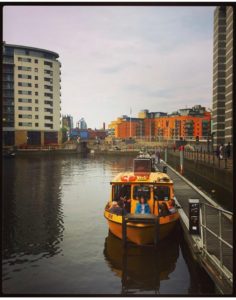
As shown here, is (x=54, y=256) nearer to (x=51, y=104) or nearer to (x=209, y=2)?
(x=209, y=2)

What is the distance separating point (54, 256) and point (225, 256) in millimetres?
8197

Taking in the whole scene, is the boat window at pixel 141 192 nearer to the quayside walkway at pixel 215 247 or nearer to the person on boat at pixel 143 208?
the person on boat at pixel 143 208

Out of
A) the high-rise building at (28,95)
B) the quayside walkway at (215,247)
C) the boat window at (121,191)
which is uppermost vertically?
the high-rise building at (28,95)

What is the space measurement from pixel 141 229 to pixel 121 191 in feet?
12.3

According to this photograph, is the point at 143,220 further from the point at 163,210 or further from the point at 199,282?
the point at 199,282

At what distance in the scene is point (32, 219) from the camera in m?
22.3

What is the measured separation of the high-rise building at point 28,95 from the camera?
341 feet

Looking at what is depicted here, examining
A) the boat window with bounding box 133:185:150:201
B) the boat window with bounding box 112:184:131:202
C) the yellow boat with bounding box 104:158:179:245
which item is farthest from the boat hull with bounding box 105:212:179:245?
the boat window with bounding box 133:185:150:201

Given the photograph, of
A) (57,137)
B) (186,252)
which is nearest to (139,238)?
(186,252)

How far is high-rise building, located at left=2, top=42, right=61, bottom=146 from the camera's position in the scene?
103875mm

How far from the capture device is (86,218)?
2306 cm

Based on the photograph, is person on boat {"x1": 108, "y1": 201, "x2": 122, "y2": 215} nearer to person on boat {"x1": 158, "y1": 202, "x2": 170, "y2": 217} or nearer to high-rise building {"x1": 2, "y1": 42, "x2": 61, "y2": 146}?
person on boat {"x1": 158, "y1": 202, "x2": 170, "y2": 217}

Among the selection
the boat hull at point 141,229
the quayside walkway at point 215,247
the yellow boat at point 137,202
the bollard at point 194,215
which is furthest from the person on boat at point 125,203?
the bollard at point 194,215

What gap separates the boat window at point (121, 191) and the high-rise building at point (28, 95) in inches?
3576
